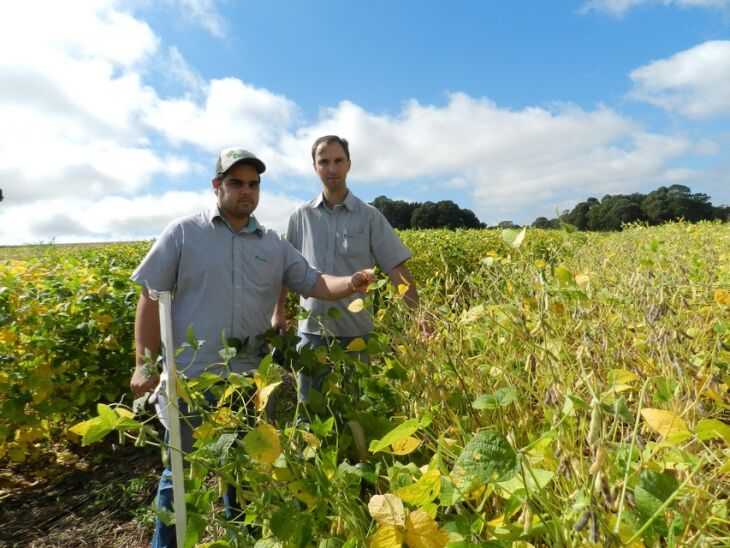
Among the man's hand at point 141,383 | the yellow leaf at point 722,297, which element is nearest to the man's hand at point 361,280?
the man's hand at point 141,383

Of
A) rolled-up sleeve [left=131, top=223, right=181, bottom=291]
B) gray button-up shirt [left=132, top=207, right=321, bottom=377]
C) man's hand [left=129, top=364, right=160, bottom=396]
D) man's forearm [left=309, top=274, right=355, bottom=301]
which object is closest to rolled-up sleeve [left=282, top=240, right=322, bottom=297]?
man's forearm [left=309, top=274, right=355, bottom=301]

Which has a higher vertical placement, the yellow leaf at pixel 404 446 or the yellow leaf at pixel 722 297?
the yellow leaf at pixel 722 297

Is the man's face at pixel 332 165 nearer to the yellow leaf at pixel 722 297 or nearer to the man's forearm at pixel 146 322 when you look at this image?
the man's forearm at pixel 146 322

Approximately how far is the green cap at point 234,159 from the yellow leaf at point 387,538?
1.97 metres

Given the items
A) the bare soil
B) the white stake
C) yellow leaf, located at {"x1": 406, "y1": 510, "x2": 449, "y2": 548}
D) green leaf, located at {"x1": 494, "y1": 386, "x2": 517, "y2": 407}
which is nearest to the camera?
yellow leaf, located at {"x1": 406, "y1": 510, "x2": 449, "y2": 548}

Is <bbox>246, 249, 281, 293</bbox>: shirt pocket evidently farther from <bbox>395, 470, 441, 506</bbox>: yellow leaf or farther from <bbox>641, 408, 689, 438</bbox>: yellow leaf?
<bbox>641, 408, 689, 438</bbox>: yellow leaf

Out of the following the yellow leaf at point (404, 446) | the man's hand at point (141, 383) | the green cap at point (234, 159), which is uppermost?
the green cap at point (234, 159)

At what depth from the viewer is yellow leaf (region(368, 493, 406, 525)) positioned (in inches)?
28.7

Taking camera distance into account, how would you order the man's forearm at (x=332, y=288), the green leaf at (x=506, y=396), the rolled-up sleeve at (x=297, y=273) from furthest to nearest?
the rolled-up sleeve at (x=297, y=273) → the man's forearm at (x=332, y=288) → the green leaf at (x=506, y=396)

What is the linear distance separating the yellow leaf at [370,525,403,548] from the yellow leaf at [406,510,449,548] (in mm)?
19

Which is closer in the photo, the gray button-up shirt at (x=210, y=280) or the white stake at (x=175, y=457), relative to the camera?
the white stake at (x=175, y=457)

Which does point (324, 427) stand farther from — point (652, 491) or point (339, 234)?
point (339, 234)

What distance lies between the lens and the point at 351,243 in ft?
10.3

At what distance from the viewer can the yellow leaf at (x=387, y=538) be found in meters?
0.72
